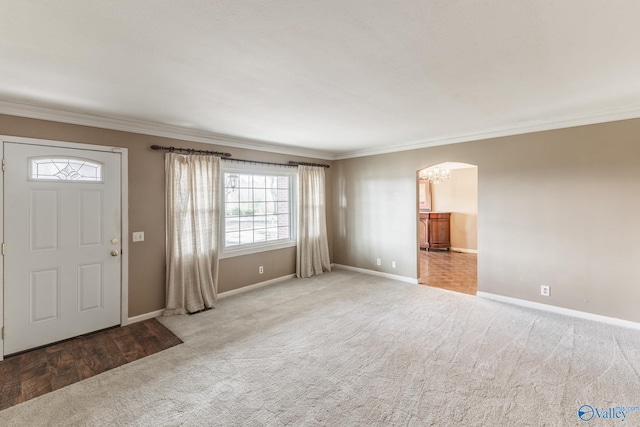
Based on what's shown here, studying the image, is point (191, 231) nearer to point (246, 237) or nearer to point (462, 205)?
point (246, 237)

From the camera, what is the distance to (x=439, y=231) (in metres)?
8.47

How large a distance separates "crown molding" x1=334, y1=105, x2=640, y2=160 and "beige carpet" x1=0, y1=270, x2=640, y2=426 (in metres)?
2.45

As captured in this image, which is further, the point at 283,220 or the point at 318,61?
the point at 283,220

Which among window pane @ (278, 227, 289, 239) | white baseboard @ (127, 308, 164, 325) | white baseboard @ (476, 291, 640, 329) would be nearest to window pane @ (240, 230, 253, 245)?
window pane @ (278, 227, 289, 239)

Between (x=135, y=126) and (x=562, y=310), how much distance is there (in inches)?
235

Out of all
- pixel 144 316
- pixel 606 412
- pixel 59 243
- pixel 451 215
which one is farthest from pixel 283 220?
pixel 451 215

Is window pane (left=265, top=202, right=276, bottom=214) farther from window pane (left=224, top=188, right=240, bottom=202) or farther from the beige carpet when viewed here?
the beige carpet

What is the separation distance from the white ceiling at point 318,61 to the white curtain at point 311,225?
6.91 feet

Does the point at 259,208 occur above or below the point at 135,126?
below

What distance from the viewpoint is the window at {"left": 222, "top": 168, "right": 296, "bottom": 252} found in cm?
469

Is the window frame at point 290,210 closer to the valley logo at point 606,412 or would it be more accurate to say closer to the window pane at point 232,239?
the window pane at point 232,239

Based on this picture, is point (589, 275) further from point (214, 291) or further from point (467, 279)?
point (214, 291)

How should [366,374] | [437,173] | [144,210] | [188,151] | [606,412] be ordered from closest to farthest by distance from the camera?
[606,412] < [366,374] < [144,210] < [188,151] < [437,173]

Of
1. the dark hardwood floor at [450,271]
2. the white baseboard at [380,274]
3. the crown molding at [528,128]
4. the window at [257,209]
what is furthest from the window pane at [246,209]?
the dark hardwood floor at [450,271]
